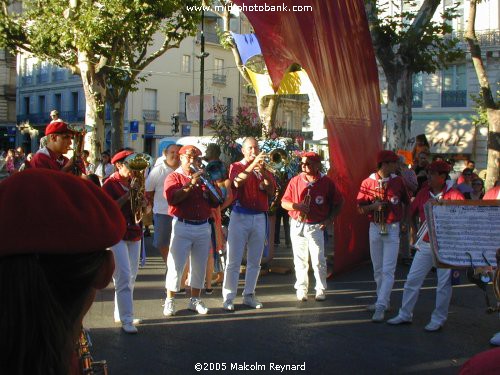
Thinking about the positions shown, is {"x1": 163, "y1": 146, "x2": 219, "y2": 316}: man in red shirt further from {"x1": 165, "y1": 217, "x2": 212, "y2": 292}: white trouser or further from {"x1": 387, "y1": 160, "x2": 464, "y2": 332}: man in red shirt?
{"x1": 387, "y1": 160, "x2": 464, "y2": 332}: man in red shirt

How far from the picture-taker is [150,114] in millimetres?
50656

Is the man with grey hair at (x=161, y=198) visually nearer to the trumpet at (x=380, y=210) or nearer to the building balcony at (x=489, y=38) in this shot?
the trumpet at (x=380, y=210)

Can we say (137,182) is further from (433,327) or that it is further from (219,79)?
(219,79)

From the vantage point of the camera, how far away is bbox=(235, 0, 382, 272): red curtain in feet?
31.2

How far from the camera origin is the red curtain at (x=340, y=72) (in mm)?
9523

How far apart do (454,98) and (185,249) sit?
32.3 metres

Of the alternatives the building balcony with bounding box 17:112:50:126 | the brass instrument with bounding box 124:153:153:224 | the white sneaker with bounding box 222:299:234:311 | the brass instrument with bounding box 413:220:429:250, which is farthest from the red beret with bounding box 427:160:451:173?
the building balcony with bounding box 17:112:50:126

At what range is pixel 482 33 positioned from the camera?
35.8 m

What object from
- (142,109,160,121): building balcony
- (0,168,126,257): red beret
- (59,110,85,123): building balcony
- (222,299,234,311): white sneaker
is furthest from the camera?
(59,110,85,123): building balcony

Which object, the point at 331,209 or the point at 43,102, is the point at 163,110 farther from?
the point at 331,209

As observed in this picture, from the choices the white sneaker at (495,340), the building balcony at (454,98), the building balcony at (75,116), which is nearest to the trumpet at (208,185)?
the white sneaker at (495,340)

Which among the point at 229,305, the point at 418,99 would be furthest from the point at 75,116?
the point at 229,305

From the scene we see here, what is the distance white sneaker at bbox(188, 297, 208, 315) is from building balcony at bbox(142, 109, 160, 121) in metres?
43.5

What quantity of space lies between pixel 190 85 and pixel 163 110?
10.2 ft
